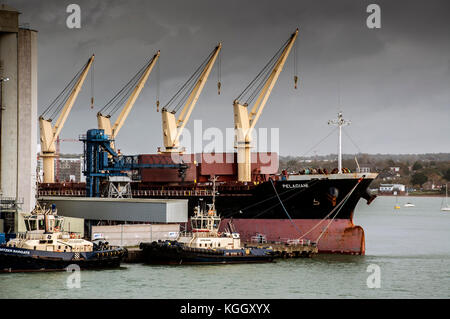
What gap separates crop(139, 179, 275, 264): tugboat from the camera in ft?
146

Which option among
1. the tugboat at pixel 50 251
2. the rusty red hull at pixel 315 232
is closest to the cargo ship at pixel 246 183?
the rusty red hull at pixel 315 232

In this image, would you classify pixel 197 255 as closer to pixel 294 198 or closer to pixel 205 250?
pixel 205 250

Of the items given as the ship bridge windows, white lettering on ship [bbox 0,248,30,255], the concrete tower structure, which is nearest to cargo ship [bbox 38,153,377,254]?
the concrete tower structure

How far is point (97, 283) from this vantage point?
123ft

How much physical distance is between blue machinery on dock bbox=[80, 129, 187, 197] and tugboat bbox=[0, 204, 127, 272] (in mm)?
18098

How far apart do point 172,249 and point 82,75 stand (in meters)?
35.7

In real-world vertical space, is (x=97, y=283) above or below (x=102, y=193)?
below

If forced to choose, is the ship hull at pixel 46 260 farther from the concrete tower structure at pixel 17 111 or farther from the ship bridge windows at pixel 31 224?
the concrete tower structure at pixel 17 111

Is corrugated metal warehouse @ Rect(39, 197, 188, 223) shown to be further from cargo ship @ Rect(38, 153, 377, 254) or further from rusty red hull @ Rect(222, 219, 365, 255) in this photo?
rusty red hull @ Rect(222, 219, 365, 255)

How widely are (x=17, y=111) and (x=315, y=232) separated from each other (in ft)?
75.3

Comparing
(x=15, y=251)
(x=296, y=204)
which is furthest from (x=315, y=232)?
(x=15, y=251)
